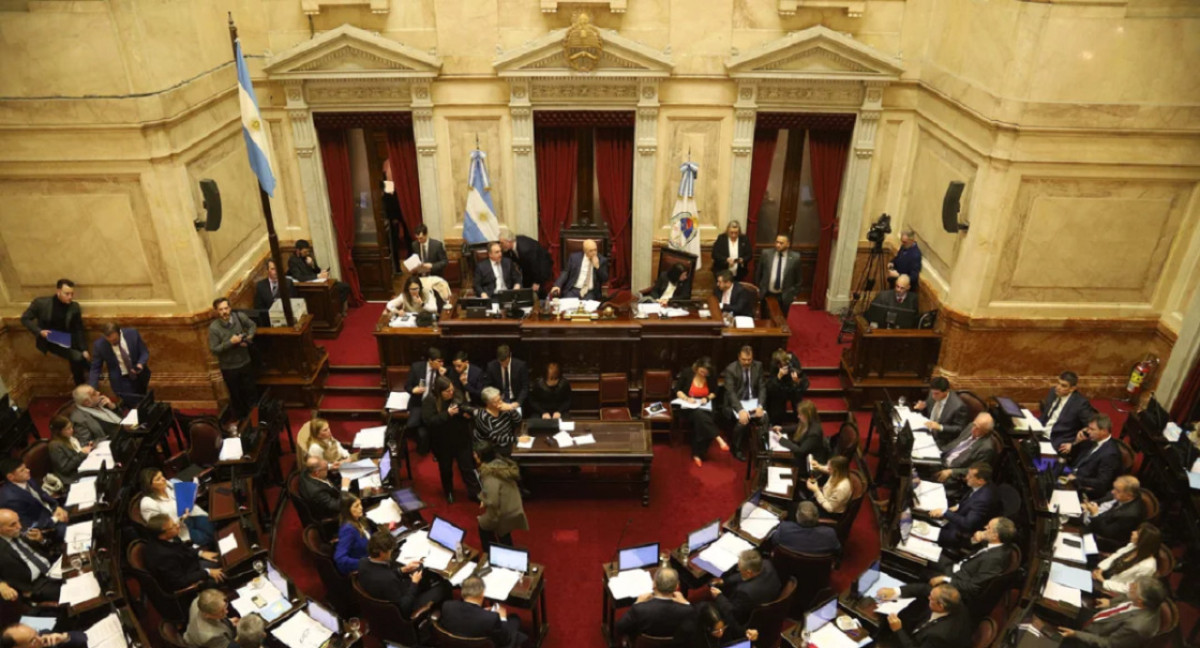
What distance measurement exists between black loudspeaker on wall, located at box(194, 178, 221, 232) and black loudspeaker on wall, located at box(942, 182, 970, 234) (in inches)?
343

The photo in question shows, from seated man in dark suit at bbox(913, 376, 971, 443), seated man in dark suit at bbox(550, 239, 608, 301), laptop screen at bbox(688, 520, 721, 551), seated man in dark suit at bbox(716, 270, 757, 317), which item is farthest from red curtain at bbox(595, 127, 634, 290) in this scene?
laptop screen at bbox(688, 520, 721, 551)

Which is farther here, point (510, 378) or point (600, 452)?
point (510, 378)

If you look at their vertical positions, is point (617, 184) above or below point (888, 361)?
above

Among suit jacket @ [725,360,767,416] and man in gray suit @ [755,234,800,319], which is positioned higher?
man in gray suit @ [755,234,800,319]

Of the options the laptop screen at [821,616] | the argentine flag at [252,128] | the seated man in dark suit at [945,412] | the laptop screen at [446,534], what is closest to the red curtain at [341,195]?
the argentine flag at [252,128]

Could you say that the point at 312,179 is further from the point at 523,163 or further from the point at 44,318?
the point at 44,318

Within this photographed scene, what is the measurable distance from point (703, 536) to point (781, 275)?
4.74 meters

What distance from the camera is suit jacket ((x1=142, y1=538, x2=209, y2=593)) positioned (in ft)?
22.1

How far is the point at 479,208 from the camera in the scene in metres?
11.5

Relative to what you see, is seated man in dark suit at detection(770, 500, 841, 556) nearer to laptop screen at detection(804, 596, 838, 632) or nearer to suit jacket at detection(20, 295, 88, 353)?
laptop screen at detection(804, 596, 838, 632)

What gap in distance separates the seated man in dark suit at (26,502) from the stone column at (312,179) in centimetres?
535

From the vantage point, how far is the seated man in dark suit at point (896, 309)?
33.2 feet

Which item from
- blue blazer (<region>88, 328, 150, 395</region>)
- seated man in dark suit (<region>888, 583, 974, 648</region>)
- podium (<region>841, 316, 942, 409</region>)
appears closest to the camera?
seated man in dark suit (<region>888, 583, 974, 648</region>)

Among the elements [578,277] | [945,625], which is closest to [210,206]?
[578,277]
